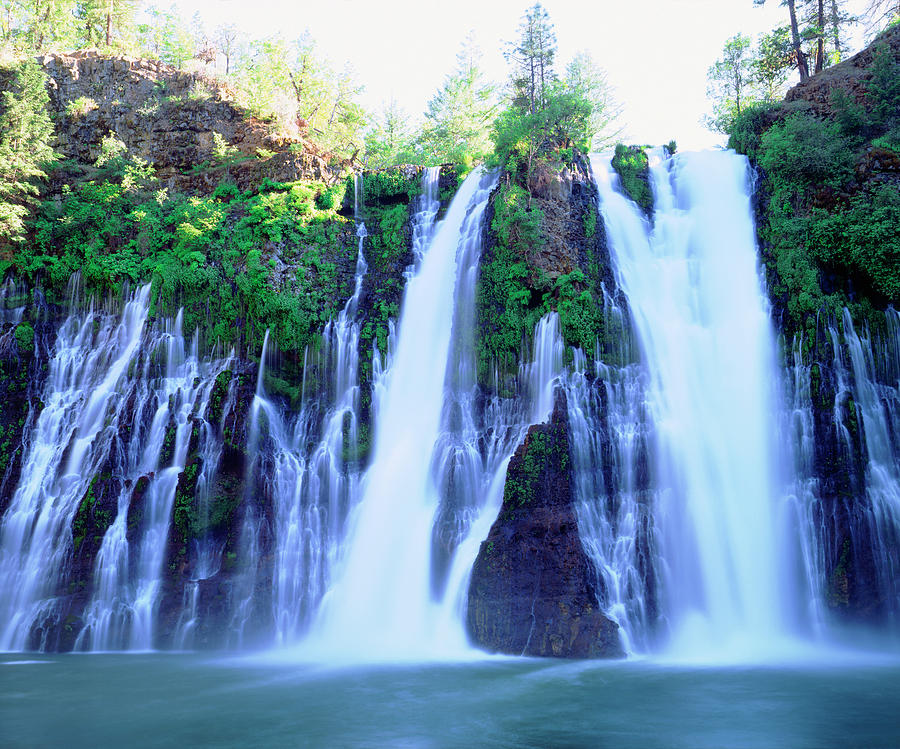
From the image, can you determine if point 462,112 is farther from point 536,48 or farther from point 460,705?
point 460,705

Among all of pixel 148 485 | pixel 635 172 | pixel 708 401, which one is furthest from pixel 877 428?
pixel 148 485

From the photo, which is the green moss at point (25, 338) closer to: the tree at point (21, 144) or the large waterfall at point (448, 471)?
the large waterfall at point (448, 471)

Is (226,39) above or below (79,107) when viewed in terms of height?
above

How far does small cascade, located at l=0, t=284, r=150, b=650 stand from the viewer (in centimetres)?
1530

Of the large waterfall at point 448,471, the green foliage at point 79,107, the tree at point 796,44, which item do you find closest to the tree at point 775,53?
the tree at point 796,44

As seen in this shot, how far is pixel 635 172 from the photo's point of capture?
2130 centimetres

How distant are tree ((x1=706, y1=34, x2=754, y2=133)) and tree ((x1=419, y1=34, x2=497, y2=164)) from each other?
522 inches

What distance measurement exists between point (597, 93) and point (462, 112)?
10664 millimetres

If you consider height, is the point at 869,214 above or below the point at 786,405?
above

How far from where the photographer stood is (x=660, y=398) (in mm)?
15195

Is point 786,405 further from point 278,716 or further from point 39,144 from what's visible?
point 39,144

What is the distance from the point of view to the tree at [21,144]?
70.6 feet

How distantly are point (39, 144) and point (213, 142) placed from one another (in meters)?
5.83

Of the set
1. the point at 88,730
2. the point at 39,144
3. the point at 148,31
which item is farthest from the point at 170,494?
the point at 148,31
